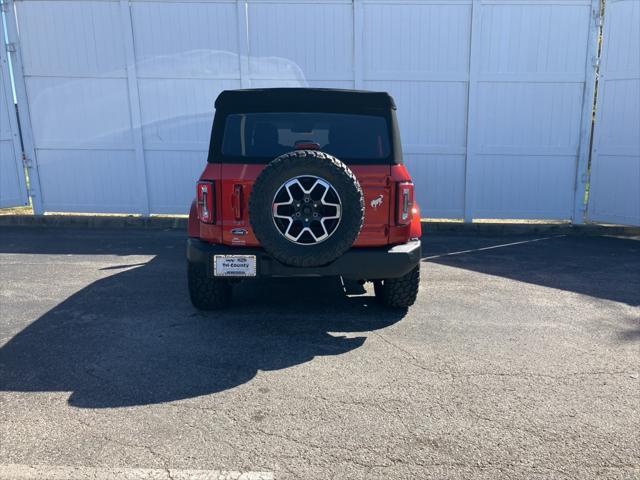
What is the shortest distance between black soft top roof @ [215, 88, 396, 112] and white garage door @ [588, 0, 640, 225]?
19.1ft

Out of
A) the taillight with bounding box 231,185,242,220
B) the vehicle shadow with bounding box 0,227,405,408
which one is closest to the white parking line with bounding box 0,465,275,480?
the vehicle shadow with bounding box 0,227,405,408

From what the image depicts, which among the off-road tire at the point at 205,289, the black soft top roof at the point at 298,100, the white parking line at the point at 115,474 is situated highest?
the black soft top roof at the point at 298,100

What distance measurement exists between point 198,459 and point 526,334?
2.85 metres

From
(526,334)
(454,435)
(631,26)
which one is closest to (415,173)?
(631,26)

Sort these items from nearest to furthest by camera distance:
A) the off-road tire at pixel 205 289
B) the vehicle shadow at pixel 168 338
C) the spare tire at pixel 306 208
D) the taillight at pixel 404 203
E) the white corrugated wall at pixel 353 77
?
the vehicle shadow at pixel 168 338 < the spare tire at pixel 306 208 < the taillight at pixel 404 203 < the off-road tire at pixel 205 289 < the white corrugated wall at pixel 353 77

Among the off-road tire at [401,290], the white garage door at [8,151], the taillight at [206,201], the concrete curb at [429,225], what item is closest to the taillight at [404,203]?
the off-road tire at [401,290]

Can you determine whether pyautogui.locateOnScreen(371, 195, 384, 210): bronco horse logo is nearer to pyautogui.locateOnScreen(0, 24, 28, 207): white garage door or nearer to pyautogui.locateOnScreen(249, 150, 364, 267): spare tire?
pyautogui.locateOnScreen(249, 150, 364, 267): spare tire

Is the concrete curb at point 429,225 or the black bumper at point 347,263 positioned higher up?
the black bumper at point 347,263

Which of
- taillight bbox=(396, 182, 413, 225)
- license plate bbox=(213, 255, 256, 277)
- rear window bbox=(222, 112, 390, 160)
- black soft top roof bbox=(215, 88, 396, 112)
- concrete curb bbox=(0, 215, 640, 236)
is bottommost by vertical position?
concrete curb bbox=(0, 215, 640, 236)

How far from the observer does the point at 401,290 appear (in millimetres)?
4309

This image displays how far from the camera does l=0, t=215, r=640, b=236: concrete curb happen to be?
8133 mm

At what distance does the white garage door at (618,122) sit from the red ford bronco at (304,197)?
18.6 feet

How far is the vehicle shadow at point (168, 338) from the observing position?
312 cm

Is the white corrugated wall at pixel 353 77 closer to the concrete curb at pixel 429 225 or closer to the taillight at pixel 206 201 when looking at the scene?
the concrete curb at pixel 429 225
